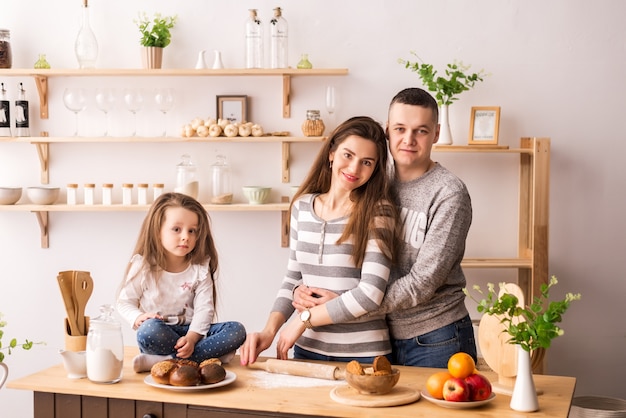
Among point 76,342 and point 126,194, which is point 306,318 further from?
point 126,194

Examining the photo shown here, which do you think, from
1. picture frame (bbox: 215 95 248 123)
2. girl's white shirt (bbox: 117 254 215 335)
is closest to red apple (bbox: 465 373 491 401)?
girl's white shirt (bbox: 117 254 215 335)

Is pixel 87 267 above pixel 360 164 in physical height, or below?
below

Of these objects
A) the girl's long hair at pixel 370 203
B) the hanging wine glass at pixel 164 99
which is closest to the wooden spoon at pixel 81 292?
the girl's long hair at pixel 370 203

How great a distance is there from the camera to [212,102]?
4.06 metres

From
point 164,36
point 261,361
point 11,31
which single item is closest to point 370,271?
point 261,361

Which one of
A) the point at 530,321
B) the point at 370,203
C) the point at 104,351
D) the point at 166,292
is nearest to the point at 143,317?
the point at 166,292

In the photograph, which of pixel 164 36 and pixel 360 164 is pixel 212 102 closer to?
pixel 164 36

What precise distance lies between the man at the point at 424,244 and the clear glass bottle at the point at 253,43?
1.56 meters

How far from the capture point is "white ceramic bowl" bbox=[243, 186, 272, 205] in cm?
392

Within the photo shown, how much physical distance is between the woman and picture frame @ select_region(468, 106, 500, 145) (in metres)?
1.53

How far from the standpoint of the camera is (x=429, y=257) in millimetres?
2352

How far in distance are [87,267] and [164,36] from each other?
3.95ft

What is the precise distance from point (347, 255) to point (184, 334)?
1.79ft

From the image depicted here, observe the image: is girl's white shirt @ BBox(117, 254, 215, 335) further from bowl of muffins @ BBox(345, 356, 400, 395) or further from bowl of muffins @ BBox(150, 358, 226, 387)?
bowl of muffins @ BBox(345, 356, 400, 395)
